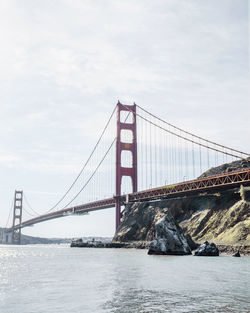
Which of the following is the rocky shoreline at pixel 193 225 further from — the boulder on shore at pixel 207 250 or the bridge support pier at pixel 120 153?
the bridge support pier at pixel 120 153

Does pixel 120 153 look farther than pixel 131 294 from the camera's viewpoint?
Yes

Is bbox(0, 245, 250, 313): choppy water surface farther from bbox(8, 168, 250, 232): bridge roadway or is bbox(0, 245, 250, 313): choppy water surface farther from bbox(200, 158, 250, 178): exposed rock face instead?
bbox(200, 158, 250, 178): exposed rock face

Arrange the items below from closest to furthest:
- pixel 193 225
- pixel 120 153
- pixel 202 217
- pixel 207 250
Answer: pixel 207 250
pixel 202 217
pixel 193 225
pixel 120 153

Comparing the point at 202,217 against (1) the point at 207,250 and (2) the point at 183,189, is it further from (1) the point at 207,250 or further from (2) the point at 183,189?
(1) the point at 207,250

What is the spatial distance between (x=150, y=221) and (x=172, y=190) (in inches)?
291

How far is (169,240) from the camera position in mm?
41312

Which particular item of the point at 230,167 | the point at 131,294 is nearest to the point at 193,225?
the point at 230,167

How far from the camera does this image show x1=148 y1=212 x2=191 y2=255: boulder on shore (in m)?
41.1

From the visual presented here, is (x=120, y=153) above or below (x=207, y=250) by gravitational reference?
above

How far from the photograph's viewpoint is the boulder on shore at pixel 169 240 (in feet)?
135

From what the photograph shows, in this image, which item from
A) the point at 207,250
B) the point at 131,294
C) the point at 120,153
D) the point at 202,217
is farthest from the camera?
the point at 120,153

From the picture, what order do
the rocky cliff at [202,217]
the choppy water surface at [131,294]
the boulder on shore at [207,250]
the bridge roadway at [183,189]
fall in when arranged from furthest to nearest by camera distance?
the bridge roadway at [183,189]
the rocky cliff at [202,217]
the boulder on shore at [207,250]
the choppy water surface at [131,294]

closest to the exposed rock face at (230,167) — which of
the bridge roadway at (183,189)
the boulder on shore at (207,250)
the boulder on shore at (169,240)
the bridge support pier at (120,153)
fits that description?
the bridge roadway at (183,189)

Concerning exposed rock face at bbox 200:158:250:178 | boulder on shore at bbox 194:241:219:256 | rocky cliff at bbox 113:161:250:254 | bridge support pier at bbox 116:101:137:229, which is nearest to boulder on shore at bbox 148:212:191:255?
boulder on shore at bbox 194:241:219:256
